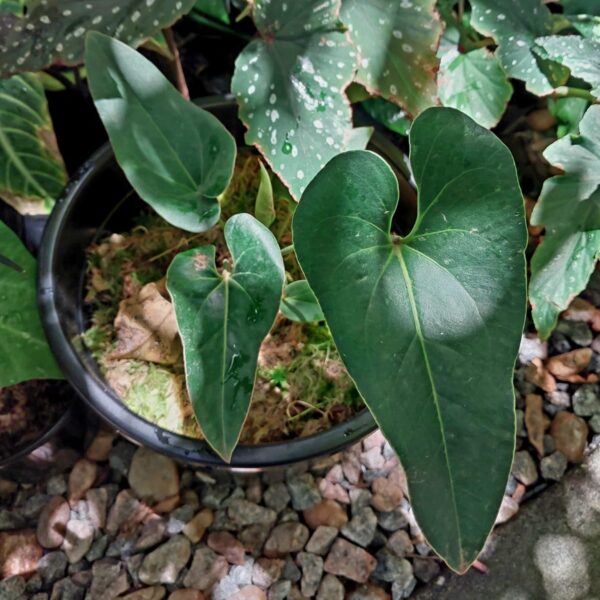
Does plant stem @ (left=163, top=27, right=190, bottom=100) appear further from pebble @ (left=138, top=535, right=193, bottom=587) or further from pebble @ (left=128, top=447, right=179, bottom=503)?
pebble @ (left=138, top=535, right=193, bottom=587)

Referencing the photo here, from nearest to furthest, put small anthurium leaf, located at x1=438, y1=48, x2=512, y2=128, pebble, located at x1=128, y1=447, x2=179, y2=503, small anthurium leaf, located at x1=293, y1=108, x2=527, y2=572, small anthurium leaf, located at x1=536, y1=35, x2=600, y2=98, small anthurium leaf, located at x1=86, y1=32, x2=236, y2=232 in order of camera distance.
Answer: small anthurium leaf, located at x1=293, y1=108, x2=527, y2=572 < small anthurium leaf, located at x1=86, y1=32, x2=236, y2=232 < small anthurium leaf, located at x1=536, y1=35, x2=600, y2=98 < small anthurium leaf, located at x1=438, y1=48, x2=512, y2=128 < pebble, located at x1=128, y1=447, x2=179, y2=503

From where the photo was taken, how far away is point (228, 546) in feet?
3.71

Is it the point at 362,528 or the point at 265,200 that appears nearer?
the point at 265,200

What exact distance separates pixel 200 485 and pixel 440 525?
2.05 ft

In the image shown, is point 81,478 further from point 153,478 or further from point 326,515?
point 326,515

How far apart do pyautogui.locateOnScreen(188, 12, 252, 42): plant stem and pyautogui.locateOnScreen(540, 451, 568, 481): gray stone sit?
0.93 meters

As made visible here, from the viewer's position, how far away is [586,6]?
106 centimetres

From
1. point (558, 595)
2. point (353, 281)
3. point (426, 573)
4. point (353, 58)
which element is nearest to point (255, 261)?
point (353, 281)

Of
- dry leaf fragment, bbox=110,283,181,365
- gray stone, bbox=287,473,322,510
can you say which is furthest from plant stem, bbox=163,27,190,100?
gray stone, bbox=287,473,322,510

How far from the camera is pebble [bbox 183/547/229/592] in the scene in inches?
43.6

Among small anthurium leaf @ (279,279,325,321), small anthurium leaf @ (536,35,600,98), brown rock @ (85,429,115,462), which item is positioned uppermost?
small anthurium leaf @ (536,35,600,98)

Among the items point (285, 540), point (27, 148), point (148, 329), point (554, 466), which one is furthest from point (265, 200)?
point (554, 466)

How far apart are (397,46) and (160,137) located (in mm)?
352

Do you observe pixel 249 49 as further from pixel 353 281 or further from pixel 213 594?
pixel 213 594
